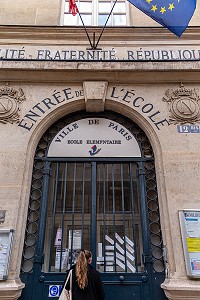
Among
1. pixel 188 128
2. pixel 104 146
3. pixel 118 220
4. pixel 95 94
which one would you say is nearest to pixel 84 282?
pixel 118 220

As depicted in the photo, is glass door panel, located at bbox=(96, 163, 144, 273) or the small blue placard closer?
glass door panel, located at bbox=(96, 163, 144, 273)

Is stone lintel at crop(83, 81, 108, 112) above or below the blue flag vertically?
below

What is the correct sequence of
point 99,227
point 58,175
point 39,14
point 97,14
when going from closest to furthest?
point 99,227 → point 58,175 → point 39,14 → point 97,14

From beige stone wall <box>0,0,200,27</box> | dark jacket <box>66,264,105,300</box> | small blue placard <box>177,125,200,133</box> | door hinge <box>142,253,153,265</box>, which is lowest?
dark jacket <box>66,264,105,300</box>

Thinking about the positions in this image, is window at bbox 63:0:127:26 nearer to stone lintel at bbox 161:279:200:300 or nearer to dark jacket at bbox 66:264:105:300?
dark jacket at bbox 66:264:105:300

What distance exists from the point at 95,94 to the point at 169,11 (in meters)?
2.48

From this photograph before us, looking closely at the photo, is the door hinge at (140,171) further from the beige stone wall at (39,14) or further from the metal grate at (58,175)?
the beige stone wall at (39,14)

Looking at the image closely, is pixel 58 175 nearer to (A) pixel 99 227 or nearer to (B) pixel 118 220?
(A) pixel 99 227

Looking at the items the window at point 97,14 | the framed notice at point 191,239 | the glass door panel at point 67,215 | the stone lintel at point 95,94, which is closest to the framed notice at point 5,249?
the glass door panel at point 67,215

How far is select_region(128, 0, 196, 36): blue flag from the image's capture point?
5855mm

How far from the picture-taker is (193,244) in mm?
4637

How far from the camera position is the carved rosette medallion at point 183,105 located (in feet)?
19.4

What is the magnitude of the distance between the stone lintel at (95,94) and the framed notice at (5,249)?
10.6 feet

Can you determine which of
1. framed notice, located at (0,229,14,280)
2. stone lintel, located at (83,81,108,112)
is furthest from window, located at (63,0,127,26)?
framed notice, located at (0,229,14,280)
